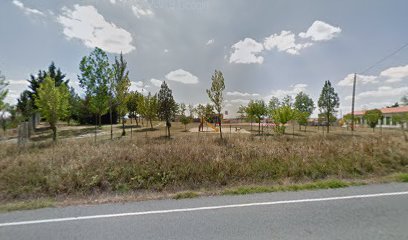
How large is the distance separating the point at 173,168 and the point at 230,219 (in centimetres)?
305

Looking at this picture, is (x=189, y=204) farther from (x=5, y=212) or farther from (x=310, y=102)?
(x=310, y=102)

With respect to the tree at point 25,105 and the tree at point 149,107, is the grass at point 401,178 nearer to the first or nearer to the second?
the tree at point 149,107

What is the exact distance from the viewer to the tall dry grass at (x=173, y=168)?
17.7 ft

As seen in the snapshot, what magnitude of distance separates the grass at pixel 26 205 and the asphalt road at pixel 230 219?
24 centimetres

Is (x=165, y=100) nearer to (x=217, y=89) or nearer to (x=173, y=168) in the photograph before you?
(x=217, y=89)

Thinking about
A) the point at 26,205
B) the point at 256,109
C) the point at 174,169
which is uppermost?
the point at 256,109

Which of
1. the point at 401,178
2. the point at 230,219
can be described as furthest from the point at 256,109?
the point at 230,219

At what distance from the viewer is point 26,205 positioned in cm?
436

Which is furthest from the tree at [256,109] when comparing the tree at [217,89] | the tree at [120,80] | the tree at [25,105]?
the tree at [25,105]

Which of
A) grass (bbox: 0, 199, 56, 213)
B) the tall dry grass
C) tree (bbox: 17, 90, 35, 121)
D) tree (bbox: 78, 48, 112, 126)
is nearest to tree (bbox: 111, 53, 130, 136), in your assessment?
tree (bbox: 78, 48, 112, 126)

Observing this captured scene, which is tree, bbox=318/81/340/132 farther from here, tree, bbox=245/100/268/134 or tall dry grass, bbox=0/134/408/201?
tall dry grass, bbox=0/134/408/201

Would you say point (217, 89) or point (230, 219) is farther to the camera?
point (217, 89)

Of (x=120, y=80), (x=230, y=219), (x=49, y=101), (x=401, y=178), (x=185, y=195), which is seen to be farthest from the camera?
(x=120, y=80)

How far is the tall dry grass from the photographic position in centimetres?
539
